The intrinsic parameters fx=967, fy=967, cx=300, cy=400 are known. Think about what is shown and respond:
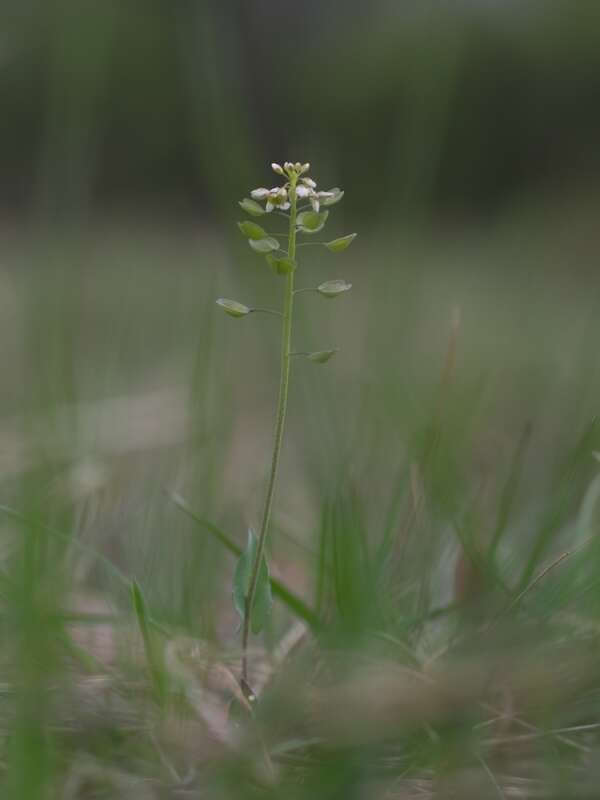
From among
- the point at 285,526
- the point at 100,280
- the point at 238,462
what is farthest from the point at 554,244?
the point at 285,526

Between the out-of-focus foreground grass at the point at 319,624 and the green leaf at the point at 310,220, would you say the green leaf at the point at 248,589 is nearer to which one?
the out-of-focus foreground grass at the point at 319,624

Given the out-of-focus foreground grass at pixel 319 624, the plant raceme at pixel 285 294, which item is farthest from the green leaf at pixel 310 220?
the out-of-focus foreground grass at pixel 319 624

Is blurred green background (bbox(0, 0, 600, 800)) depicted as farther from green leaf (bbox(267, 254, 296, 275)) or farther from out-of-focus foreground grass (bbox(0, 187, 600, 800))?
green leaf (bbox(267, 254, 296, 275))

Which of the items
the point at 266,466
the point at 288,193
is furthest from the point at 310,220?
the point at 266,466

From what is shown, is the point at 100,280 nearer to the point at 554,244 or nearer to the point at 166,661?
the point at 554,244

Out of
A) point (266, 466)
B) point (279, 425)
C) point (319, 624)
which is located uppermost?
point (279, 425)

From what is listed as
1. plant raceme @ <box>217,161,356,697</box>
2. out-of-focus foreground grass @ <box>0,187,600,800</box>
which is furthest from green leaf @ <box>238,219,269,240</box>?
out-of-focus foreground grass @ <box>0,187,600,800</box>

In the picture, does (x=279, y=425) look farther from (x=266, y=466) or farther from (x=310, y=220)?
(x=266, y=466)
